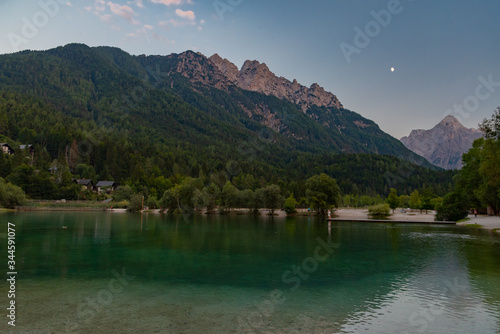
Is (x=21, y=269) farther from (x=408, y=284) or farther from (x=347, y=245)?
(x=347, y=245)

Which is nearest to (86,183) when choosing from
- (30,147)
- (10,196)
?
(30,147)

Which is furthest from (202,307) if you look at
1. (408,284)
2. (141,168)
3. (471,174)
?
(141,168)

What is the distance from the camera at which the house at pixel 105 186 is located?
173925mm

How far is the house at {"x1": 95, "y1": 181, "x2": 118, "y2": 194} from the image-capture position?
174 metres

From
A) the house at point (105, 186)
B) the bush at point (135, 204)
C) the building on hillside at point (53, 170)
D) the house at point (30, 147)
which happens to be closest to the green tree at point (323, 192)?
the bush at point (135, 204)

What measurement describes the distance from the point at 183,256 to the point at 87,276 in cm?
975

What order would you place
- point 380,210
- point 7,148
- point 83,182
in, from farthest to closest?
point 83,182 → point 7,148 → point 380,210

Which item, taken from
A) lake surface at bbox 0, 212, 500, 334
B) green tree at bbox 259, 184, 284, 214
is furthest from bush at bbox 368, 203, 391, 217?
lake surface at bbox 0, 212, 500, 334

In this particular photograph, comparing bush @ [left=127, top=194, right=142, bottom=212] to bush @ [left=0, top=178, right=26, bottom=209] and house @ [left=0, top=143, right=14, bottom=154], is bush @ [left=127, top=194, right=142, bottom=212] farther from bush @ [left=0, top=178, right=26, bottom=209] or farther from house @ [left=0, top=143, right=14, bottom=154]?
house @ [left=0, top=143, right=14, bottom=154]

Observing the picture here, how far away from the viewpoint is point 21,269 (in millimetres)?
22094

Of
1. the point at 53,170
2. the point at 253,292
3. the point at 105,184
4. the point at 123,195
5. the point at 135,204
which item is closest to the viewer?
the point at 253,292

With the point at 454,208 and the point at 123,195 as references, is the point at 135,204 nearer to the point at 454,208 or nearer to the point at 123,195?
the point at 123,195

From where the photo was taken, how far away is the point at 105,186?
175 meters

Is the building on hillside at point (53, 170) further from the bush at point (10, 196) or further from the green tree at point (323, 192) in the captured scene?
the green tree at point (323, 192)
